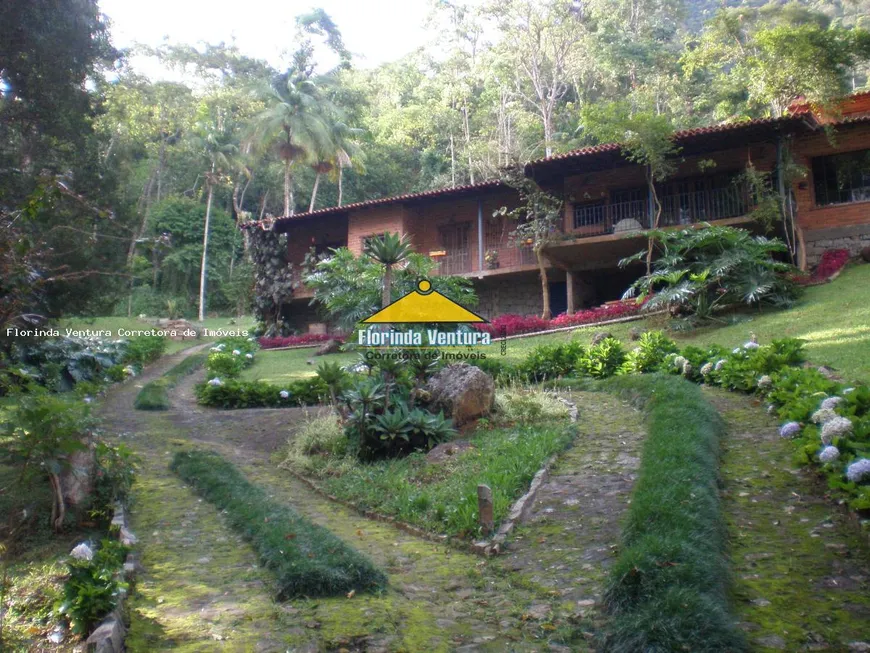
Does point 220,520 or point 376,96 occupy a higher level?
point 376,96

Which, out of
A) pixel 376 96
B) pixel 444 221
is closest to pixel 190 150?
pixel 376 96

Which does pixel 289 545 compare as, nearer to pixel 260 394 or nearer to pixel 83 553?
pixel 83 553

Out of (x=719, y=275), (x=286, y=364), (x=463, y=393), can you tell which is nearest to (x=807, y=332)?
(x=719, y=275)

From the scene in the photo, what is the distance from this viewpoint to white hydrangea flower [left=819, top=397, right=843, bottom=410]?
6281mm

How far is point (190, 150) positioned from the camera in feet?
130

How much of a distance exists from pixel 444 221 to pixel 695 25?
140 ft

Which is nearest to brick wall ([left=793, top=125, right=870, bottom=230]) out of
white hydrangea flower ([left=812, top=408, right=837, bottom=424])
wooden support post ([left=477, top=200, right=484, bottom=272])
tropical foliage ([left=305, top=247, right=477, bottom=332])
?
wooden support post ([left=477, top=200, right=484, bottom=272])

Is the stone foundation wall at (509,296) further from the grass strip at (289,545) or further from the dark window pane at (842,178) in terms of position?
the grass strip at (289,545)

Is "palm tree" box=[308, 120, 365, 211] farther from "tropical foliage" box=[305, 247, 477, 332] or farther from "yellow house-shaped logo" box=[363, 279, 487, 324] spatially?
"yellow house-shaped logo" box=[363, 279, 487, 324]

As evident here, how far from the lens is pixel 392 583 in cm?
490

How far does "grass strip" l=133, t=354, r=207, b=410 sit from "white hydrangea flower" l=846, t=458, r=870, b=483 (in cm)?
1124

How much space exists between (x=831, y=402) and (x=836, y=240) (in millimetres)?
14278

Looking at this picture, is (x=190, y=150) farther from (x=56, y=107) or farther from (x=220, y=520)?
(x=220, y=520)

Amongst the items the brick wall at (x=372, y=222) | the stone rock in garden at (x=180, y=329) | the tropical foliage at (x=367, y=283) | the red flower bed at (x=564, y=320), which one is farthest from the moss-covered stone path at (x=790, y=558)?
the stone rock in garden at (x=180, y=329)
